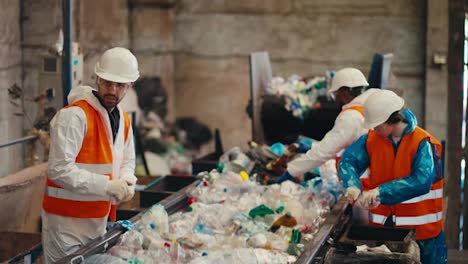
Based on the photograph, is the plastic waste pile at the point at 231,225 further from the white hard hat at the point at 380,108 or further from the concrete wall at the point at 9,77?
the concrete wall at the point at 9,77

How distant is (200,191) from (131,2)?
544 centimetres

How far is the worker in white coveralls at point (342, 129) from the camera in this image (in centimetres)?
520

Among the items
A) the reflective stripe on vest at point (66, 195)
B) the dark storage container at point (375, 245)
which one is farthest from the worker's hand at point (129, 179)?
the dark storage container at point (375, 245)

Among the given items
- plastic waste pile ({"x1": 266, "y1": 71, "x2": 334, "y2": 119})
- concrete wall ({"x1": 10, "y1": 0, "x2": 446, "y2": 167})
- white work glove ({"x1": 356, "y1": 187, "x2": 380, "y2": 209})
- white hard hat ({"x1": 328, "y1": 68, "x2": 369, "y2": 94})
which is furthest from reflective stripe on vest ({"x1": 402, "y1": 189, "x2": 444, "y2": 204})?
concrete wall ({"x1": 10, "y1": 0, "x2": 446, "y2": 167})

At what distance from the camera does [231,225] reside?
4547 mm

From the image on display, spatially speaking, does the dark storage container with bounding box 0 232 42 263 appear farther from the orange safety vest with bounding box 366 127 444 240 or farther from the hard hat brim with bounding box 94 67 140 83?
the orange safety vest with bounding box 366 127 444 240

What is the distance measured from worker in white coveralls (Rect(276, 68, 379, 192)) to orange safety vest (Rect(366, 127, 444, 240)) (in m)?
0.56

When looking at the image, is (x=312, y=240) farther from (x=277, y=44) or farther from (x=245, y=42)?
(x=245, y=42)

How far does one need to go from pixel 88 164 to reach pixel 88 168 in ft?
0.07

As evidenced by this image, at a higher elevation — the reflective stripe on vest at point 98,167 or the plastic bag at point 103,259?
the reflective stripe on vest at point 98,167

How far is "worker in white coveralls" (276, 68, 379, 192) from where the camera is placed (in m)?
5.20

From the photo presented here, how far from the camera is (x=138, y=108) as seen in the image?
32.4ft

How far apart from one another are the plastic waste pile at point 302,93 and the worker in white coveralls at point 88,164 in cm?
305

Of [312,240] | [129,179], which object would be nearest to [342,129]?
[312,240]
